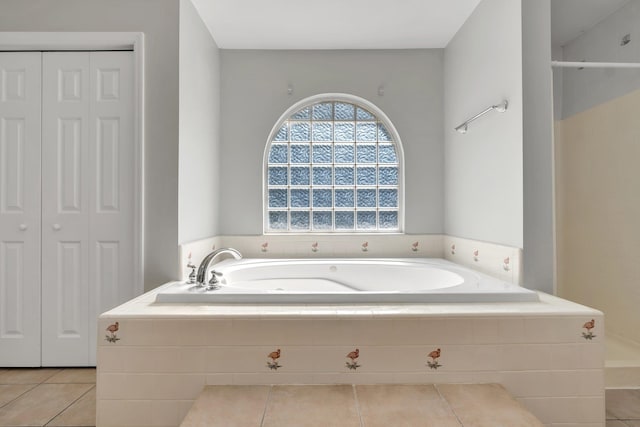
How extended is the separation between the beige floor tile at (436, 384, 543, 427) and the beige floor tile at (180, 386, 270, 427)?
2.29 feet

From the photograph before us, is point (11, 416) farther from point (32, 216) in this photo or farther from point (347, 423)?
point (347, 423)

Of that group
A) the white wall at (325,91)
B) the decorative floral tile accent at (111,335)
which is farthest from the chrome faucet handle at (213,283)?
the white wall at (325,91)

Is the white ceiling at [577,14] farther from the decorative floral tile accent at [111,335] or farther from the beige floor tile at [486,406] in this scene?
the decorative floral tile accent at [111,335]

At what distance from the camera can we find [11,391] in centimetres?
201

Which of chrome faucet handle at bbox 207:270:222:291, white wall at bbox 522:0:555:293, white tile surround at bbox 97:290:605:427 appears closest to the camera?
white tile surround at bbox 97:290:605:427

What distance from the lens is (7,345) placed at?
2.26m

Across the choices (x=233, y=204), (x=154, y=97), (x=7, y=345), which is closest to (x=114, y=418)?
(x=7, y=345)

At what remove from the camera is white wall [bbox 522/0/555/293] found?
78.3 inches

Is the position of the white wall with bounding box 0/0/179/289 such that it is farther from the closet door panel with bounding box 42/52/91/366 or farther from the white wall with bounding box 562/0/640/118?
the white wall with bounding box 562/0/640/118

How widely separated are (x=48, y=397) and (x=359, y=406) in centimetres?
165

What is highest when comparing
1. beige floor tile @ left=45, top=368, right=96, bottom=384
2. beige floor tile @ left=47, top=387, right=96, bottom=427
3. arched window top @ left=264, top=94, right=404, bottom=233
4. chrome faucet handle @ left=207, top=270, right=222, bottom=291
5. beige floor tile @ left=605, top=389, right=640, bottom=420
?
arched window top @ left=264, top=94, right=404, bottom=233

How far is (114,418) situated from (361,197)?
2.29m

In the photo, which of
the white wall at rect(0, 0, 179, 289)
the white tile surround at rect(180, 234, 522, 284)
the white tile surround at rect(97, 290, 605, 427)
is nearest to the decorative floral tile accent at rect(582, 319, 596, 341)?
the white tile surround at rect(97, 290, 605, 427)

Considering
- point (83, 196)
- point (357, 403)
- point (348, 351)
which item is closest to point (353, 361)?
point (348, 351)
